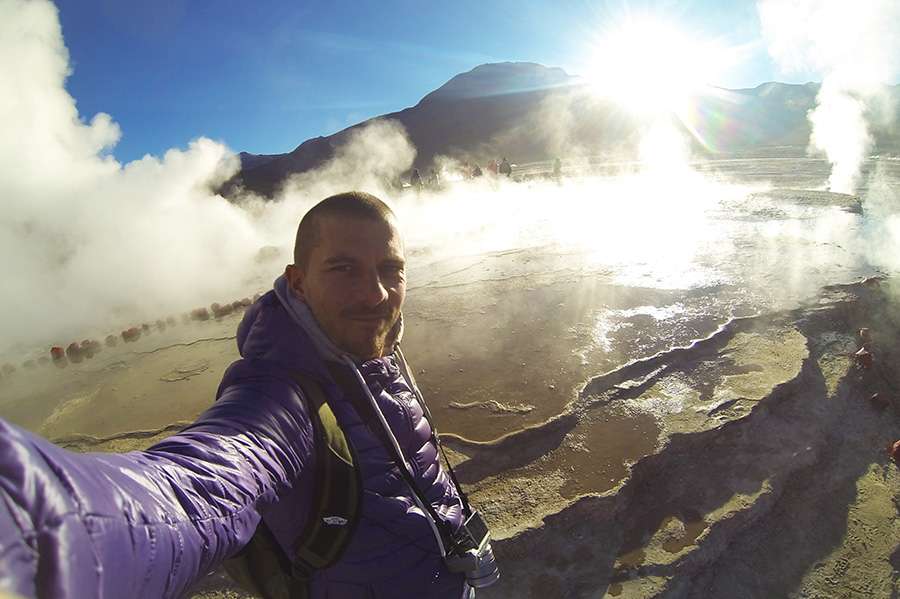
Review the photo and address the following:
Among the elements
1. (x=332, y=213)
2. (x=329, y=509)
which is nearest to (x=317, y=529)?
(x=329, y=509)

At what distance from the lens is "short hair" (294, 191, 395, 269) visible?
59.6 inches

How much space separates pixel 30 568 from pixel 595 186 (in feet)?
66.2

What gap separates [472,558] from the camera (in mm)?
1385

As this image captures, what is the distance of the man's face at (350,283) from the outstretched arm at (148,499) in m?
0.31

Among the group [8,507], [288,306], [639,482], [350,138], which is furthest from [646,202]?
[350,138]

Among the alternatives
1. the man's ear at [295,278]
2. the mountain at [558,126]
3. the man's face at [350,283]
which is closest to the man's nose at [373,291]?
the man's face at [350,283]

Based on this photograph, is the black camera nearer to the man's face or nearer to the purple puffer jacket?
the purple puffer jacket

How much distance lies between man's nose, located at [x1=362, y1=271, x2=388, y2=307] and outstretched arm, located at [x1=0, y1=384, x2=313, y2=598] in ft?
1.28

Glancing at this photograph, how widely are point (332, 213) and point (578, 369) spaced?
10.2 ft

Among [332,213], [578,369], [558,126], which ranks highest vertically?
[558,126]

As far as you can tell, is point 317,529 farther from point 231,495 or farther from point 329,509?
point 231,495

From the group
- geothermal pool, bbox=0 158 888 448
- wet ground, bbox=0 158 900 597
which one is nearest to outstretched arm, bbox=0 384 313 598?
wet ground, bbox=0 158 900 597

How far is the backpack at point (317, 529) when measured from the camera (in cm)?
113

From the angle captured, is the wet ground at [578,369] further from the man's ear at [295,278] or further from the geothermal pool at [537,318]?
the man's ear at [295,278]
